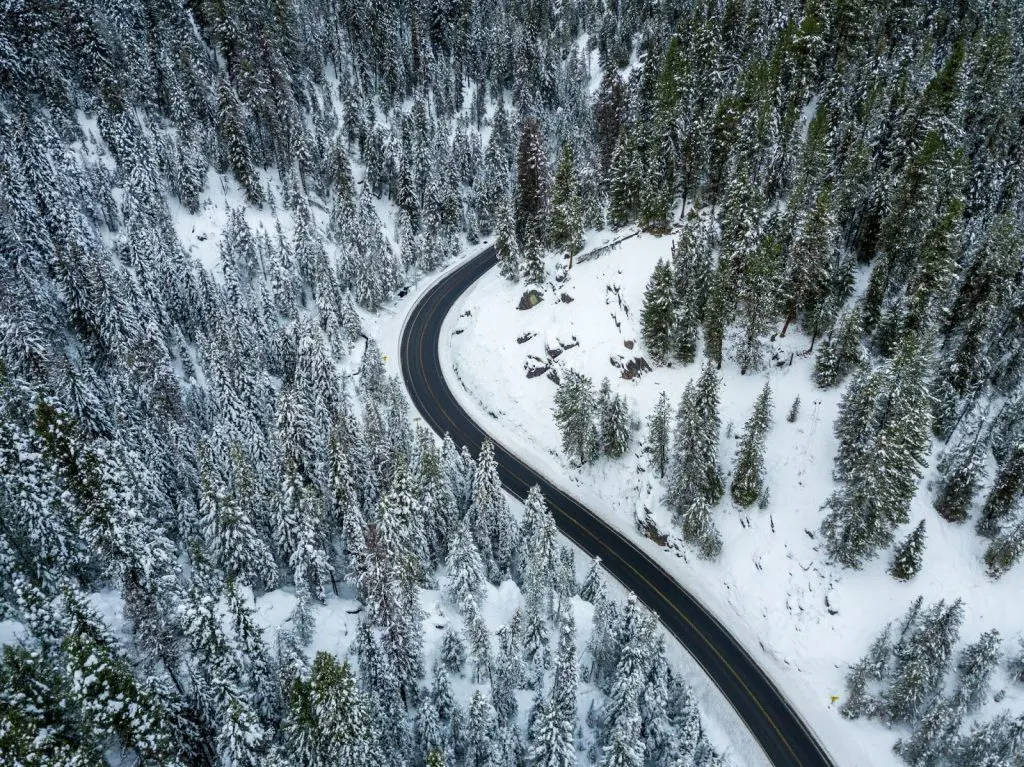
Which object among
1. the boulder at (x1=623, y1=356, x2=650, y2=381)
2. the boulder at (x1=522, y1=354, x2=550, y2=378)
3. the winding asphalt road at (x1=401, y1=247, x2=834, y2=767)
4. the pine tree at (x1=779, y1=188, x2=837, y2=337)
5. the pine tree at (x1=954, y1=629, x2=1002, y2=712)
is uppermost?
the pine tree at (x1=779, y1=188, x2=837, y2=337)

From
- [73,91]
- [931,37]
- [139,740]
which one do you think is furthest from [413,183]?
[139,740]

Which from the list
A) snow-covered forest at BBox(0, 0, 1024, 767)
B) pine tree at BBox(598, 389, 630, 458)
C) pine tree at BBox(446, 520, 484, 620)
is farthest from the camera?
pine tree at BBox(598, 389, 630, 458)

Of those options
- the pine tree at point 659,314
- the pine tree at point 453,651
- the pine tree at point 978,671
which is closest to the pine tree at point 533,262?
the pine tree at point 659,314

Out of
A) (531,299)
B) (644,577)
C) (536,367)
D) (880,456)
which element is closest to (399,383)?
(536,367)

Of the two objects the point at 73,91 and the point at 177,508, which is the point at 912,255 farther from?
the point at 73,91

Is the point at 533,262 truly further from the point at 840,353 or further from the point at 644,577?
the point at 644,577

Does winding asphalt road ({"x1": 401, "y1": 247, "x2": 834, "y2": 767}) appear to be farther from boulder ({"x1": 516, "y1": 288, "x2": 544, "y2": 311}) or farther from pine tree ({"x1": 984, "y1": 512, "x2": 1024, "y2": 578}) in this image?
pine tree ({"x1": 984, "y1": 512, "x2": 1024, "y2": 578})

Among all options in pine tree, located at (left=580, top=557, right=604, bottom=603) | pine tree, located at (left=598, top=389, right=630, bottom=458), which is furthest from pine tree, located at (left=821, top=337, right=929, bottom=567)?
pine tree, located at (left=580, top=557, right=604, bottom=603)
